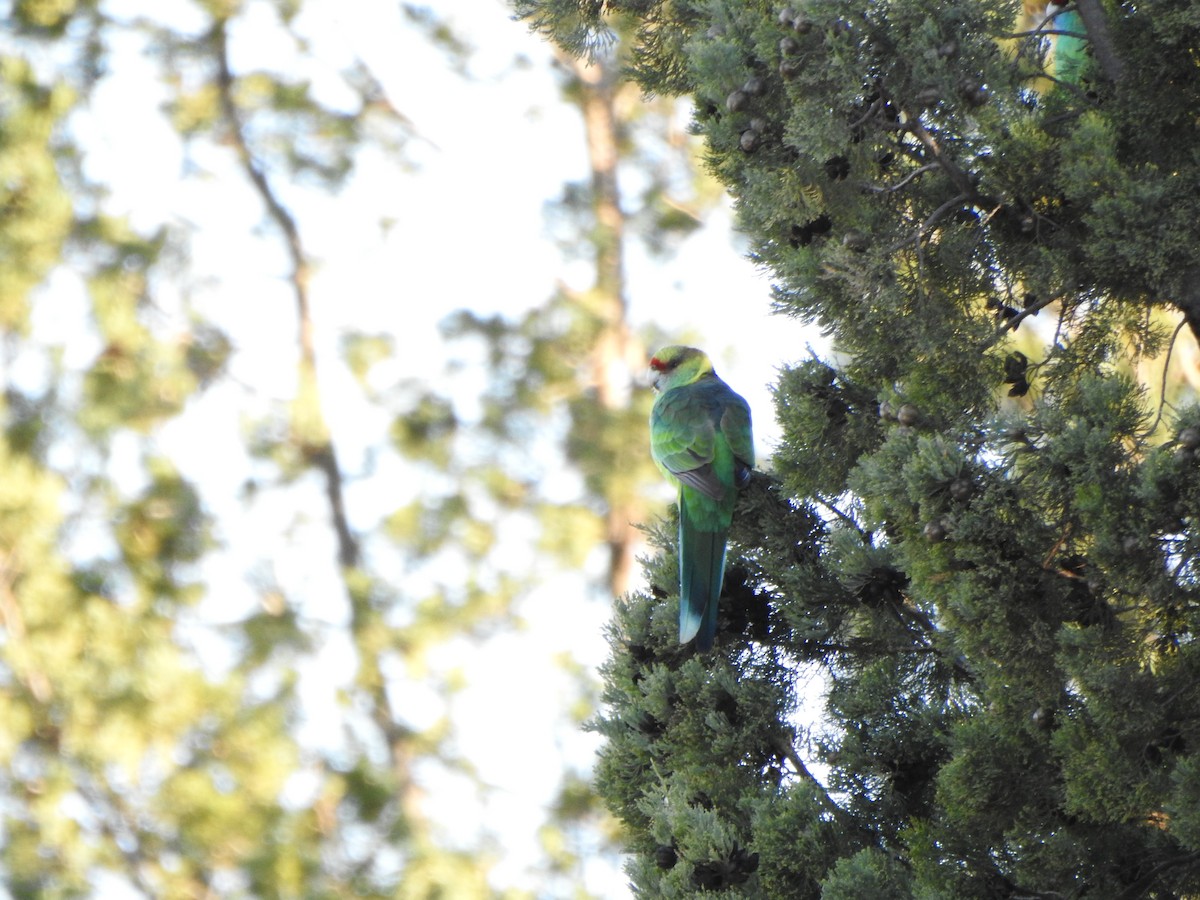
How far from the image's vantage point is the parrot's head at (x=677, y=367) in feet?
18.3

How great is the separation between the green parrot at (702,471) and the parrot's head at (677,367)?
11.1 inches

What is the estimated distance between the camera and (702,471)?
13.3 ft

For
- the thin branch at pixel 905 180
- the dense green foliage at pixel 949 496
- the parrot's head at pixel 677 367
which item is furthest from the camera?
the parrot's head at pixel 677 367

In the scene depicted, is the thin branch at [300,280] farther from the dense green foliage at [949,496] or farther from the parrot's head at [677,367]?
the dense green foliage at [949,496]

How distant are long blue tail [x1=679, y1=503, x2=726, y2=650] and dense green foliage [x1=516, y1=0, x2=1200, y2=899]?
0.29 ft

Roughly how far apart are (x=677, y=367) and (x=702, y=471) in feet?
5.50

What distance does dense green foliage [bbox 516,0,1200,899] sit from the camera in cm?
265

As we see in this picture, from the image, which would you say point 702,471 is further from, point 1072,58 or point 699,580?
point 1072,58

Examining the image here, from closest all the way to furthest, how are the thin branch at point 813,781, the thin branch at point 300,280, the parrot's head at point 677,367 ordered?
the thin branch at point 813,781
the parrot's head at point 677,367
the thin branch at point 300,280

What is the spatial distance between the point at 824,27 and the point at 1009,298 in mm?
819

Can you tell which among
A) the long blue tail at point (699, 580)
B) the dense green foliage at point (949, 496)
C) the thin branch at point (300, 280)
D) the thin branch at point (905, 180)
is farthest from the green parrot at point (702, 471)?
the thin branch at point (300, 280)

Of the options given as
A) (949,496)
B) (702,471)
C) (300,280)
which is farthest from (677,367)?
(300,280)

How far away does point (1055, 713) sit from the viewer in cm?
278

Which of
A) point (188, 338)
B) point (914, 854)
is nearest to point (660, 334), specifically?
point (188, 338)
